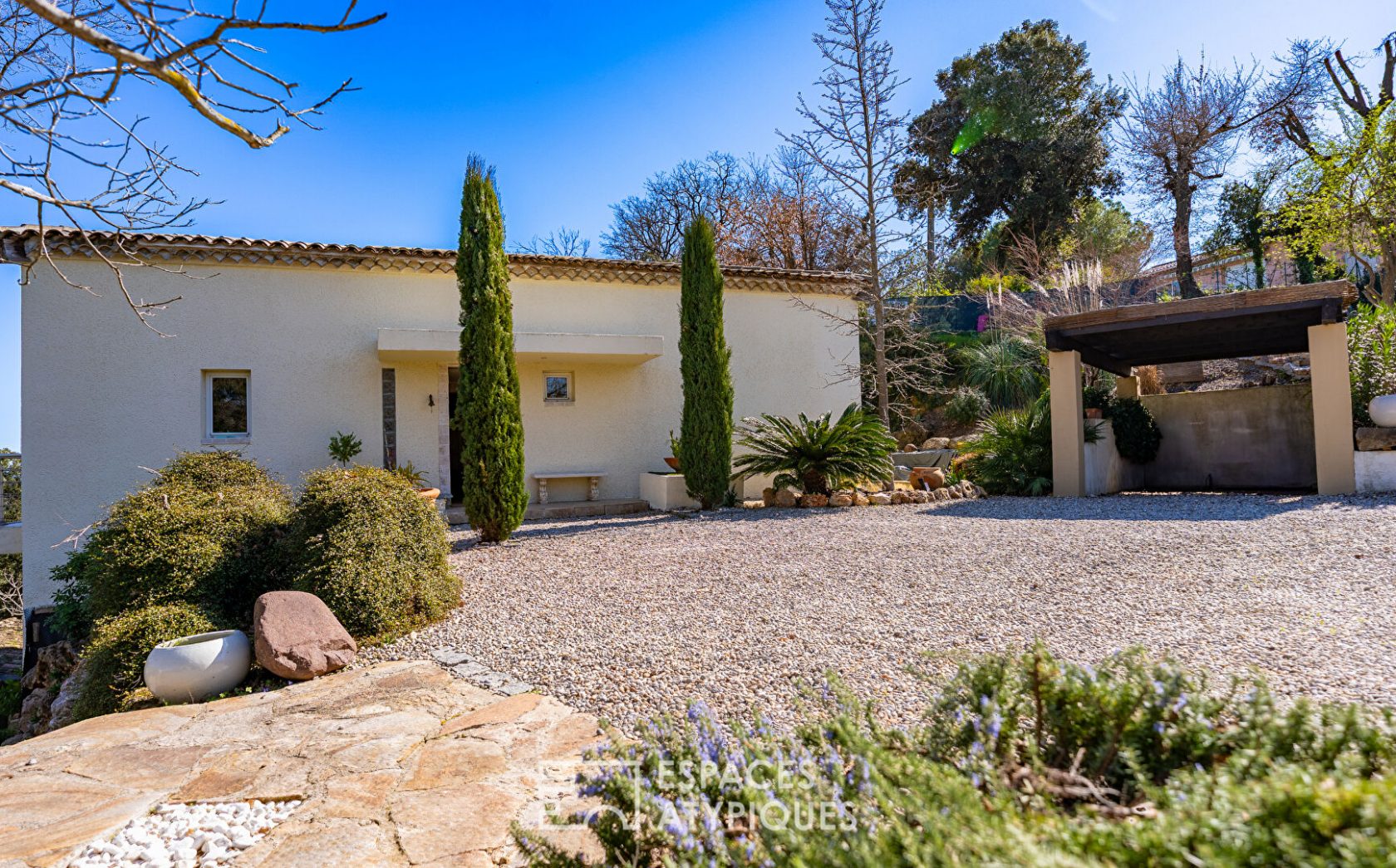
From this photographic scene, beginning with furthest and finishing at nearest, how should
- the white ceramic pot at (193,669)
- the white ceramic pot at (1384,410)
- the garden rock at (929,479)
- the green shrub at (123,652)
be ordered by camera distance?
the garden rock at (929,479)
the white ceramic pot at (1384,410)
the green shrub at (123,652)
the white ceramic pot at (193,669)

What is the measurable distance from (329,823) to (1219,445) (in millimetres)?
13023

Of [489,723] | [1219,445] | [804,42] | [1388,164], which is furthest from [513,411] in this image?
[1388,164]

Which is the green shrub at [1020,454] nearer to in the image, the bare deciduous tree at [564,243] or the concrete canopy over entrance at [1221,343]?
the concrete canopy over entrance at [1221,343]

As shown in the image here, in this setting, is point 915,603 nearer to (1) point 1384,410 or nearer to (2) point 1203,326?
(1) point 1384,410

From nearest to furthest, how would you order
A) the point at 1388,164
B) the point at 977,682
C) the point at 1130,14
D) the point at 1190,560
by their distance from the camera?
1. the point at 977,682
2. the point at 1190,560
3. the point at 1130,14
4. the point at 1388,164

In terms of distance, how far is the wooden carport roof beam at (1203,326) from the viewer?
7902mm

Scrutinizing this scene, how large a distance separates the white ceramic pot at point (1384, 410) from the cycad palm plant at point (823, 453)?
4946 millimetres

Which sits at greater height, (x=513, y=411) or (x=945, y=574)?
(x=513, y=411)

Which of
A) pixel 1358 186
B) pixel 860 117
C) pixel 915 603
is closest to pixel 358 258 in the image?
pixel 860 117

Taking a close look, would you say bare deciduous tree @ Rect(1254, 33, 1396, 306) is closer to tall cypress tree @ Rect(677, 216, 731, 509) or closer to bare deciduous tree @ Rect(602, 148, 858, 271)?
bare deciduous tree @ Rect(602, 148, 858, 271)

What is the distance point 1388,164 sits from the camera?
1037 centimetres

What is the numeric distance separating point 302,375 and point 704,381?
5242 mm

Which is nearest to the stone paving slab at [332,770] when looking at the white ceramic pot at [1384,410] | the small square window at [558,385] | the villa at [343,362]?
the villa at [343,362]

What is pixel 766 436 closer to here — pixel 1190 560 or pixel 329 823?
pixel 1190 560
